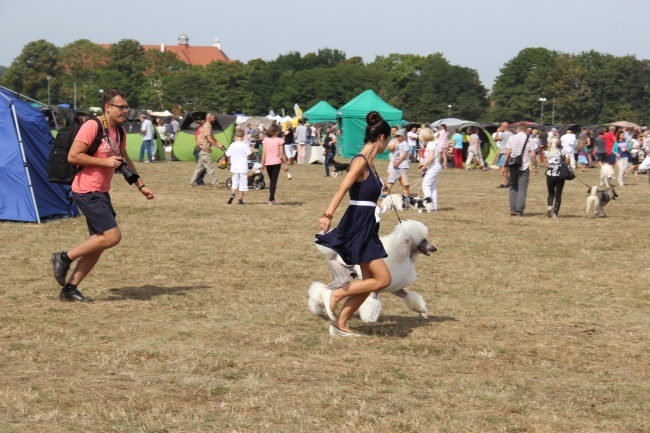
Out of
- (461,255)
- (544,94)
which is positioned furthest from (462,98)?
(461,255)

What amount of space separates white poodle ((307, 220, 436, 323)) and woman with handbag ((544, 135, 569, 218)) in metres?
10.6

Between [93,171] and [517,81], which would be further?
[517,81]

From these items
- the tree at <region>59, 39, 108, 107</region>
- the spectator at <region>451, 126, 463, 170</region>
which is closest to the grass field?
the spectator at <region>451, 126, 463, 170</region>

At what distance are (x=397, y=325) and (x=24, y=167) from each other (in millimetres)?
9598

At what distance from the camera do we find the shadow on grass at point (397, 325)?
316 inches

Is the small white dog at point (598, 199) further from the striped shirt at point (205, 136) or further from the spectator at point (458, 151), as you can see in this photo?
the spectator at point (458, 151)

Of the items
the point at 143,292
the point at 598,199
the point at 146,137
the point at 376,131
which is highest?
the point at 376,131

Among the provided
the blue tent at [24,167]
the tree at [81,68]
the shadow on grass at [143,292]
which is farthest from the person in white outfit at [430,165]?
the tree at [81,68]

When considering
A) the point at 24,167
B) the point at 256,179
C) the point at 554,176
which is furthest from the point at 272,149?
the point at 554,176

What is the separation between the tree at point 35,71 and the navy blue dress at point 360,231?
13844cm

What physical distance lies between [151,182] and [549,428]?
71.0ft

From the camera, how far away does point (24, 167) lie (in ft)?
51.7

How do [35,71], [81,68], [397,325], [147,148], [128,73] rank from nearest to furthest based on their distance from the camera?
[397,325] < [147,148] < [128,73] < [35,71] < [81,68]

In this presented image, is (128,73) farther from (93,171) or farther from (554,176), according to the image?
(93,171)
